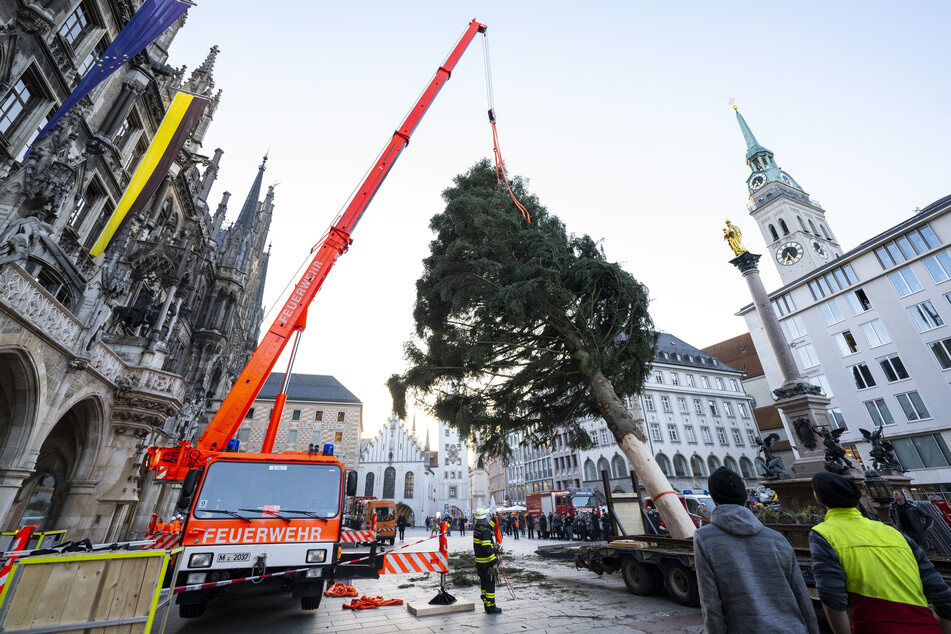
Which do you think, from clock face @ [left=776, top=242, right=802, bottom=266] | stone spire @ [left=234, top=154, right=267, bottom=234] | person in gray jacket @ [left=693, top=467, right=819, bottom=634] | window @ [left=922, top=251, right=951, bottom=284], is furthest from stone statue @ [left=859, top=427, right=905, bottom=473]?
clock face @ [left=776, top=242, right=802, bottom=266]

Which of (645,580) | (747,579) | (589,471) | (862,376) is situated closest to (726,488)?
(747,579)

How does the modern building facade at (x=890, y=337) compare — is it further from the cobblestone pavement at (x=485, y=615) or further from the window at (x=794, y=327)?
the cobblestone pavement at (x=485, y=615)

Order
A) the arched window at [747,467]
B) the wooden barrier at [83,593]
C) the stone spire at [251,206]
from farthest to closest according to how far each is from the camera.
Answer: the arched window at [747,467] < the stone spire at [251,206] < the wooden barrier at [83,593]

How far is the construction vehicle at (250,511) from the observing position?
229 inches

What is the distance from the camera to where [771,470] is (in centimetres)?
1264

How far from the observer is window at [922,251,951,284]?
28714 mm

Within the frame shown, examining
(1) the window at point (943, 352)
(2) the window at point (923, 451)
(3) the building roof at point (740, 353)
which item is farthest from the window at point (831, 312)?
(3) the building roof at point (740, 353)

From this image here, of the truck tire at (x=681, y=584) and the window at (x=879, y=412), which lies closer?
the truck tire at (x=681, y=584)

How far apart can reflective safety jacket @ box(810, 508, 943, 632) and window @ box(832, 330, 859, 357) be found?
139 ft

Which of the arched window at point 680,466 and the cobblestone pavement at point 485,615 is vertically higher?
the arched window at point 680,466

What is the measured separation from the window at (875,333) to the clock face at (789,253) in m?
25.5

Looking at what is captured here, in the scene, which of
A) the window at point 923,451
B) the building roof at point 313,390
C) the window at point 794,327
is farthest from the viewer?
the building roof at point 313,390

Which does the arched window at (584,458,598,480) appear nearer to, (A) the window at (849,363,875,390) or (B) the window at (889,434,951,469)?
(A) the window at (849,363,875,390)

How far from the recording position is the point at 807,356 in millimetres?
36656
